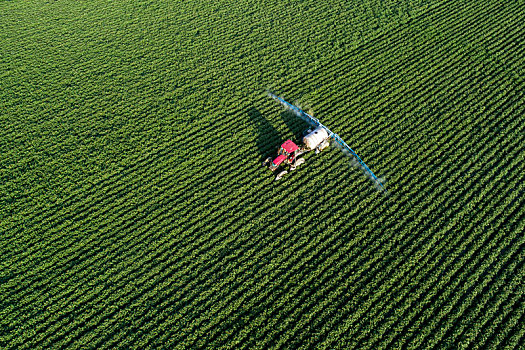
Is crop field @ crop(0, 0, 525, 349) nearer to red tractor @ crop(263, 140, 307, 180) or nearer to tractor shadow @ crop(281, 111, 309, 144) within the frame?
tractor shadow @ crop(281, 111, 309, 144)

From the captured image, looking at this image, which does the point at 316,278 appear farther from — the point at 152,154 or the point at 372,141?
the point at 152,154

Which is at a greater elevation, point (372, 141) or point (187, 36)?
point (187, 36)

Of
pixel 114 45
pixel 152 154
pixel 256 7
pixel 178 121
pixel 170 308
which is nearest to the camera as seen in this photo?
pixel 170 308

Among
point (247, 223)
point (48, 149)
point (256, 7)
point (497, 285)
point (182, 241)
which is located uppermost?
point (256, 7)

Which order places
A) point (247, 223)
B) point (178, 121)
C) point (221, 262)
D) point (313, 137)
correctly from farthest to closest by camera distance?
point (178, 121) → point (313, 137) → point (247, 223) → point (221, 262)

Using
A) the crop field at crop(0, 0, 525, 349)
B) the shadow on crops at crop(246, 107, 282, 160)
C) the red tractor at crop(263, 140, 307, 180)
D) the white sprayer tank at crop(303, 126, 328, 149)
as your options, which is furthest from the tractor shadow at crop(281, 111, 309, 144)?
the red tractor at crop(263, 140, 307, 180)

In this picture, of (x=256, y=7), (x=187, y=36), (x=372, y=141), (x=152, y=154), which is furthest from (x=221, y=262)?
(x=256, y=7)

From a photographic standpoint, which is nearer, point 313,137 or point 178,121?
point 313,137
